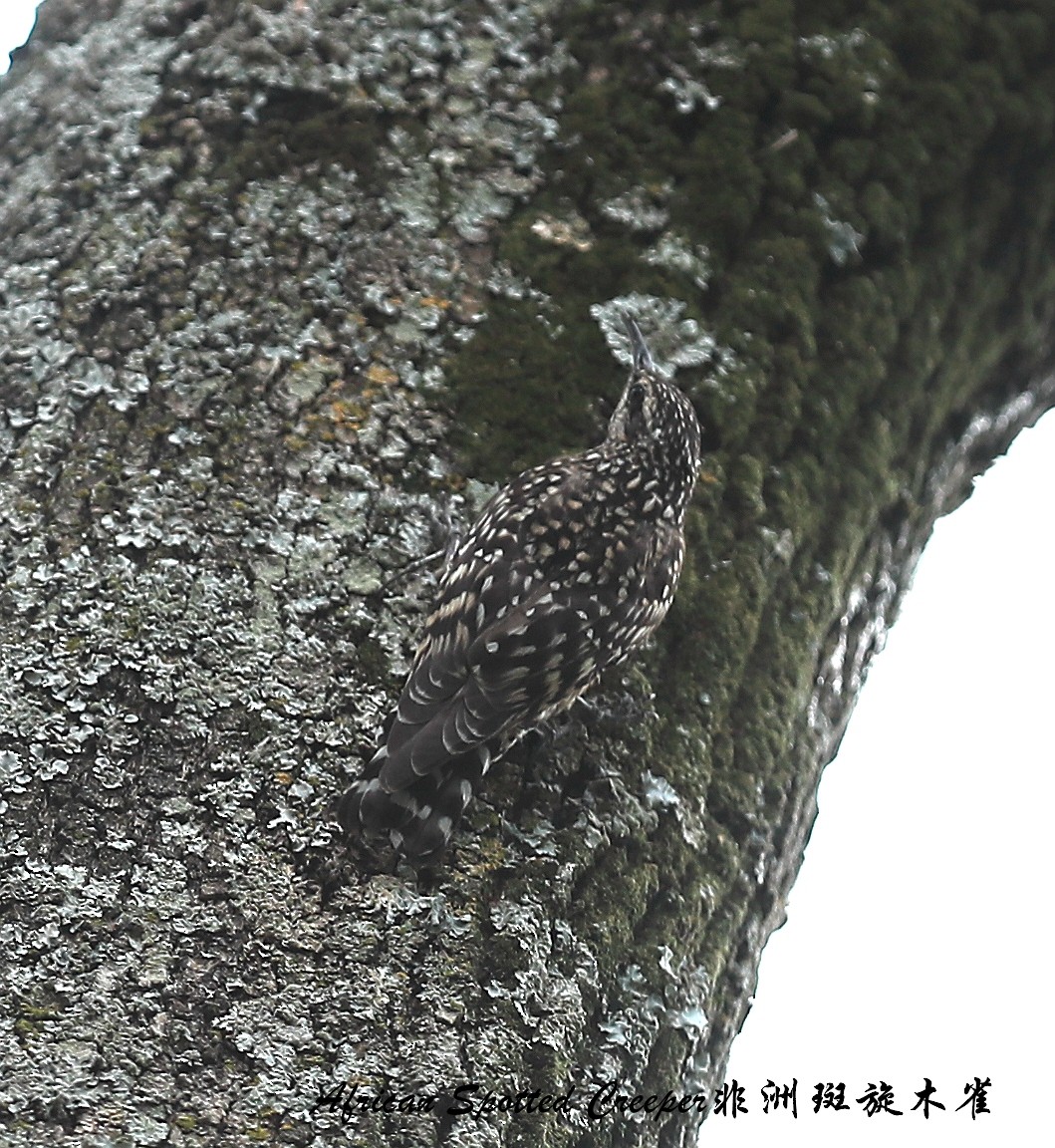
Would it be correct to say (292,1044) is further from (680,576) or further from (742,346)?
(742,346)

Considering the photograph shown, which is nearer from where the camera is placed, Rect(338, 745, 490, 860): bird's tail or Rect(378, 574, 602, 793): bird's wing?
Rect(338, 745, 490, 860): bird's tail

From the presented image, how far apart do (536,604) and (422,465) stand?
0.40m

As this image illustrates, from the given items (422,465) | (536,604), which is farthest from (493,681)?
(422,465)

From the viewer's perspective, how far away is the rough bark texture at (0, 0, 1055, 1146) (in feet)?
6.74

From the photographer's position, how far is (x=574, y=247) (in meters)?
2.85

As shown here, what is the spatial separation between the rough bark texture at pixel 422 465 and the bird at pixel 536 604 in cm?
6

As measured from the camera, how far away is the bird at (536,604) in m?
2.30

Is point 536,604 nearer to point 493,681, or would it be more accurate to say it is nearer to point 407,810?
point 493,681

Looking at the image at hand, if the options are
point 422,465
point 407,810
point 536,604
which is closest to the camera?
point 407,810

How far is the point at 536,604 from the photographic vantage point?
2.78 meters

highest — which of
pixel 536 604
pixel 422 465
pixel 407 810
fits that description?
pixel 422 465

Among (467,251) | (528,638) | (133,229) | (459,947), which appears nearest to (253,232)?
(133,229)

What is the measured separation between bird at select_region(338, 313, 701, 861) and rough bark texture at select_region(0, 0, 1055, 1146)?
61mm

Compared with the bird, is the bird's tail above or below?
below
